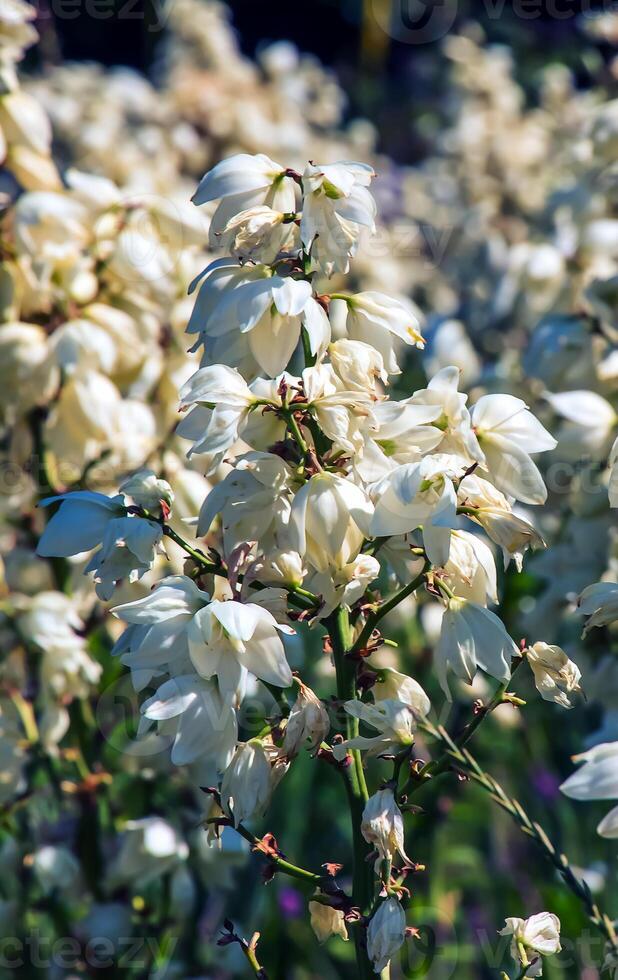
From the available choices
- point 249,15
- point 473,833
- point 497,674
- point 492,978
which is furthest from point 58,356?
point 249,15

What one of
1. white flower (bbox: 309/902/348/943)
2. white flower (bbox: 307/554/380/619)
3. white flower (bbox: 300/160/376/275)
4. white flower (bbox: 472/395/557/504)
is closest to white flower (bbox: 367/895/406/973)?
white flower (bbox: 309/902/348/943)

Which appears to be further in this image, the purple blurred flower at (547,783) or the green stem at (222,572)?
the purple blurred flower at (547,783)

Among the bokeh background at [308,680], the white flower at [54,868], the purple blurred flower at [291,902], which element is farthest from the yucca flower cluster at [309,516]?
the purple blurred flower at [291,902]

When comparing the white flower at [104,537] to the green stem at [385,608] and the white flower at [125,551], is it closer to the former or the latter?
the white flower at [125,551]

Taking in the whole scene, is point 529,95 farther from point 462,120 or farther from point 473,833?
point 473,833

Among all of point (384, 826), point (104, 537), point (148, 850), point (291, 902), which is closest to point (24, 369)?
point (148, 850)

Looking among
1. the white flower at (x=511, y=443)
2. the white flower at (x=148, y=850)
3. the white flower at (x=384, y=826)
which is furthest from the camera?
the white flower at (x=148, y=850)

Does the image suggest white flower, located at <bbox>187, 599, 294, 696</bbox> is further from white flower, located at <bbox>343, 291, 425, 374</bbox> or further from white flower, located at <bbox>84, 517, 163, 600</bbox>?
white flower, located at <bbox>343, 291, 425, 374</bbox>

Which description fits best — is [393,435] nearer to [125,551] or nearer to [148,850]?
[125,551]

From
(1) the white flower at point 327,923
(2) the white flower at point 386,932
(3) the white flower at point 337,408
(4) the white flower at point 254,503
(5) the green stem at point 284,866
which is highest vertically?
(3) the white flower at point 337,408
